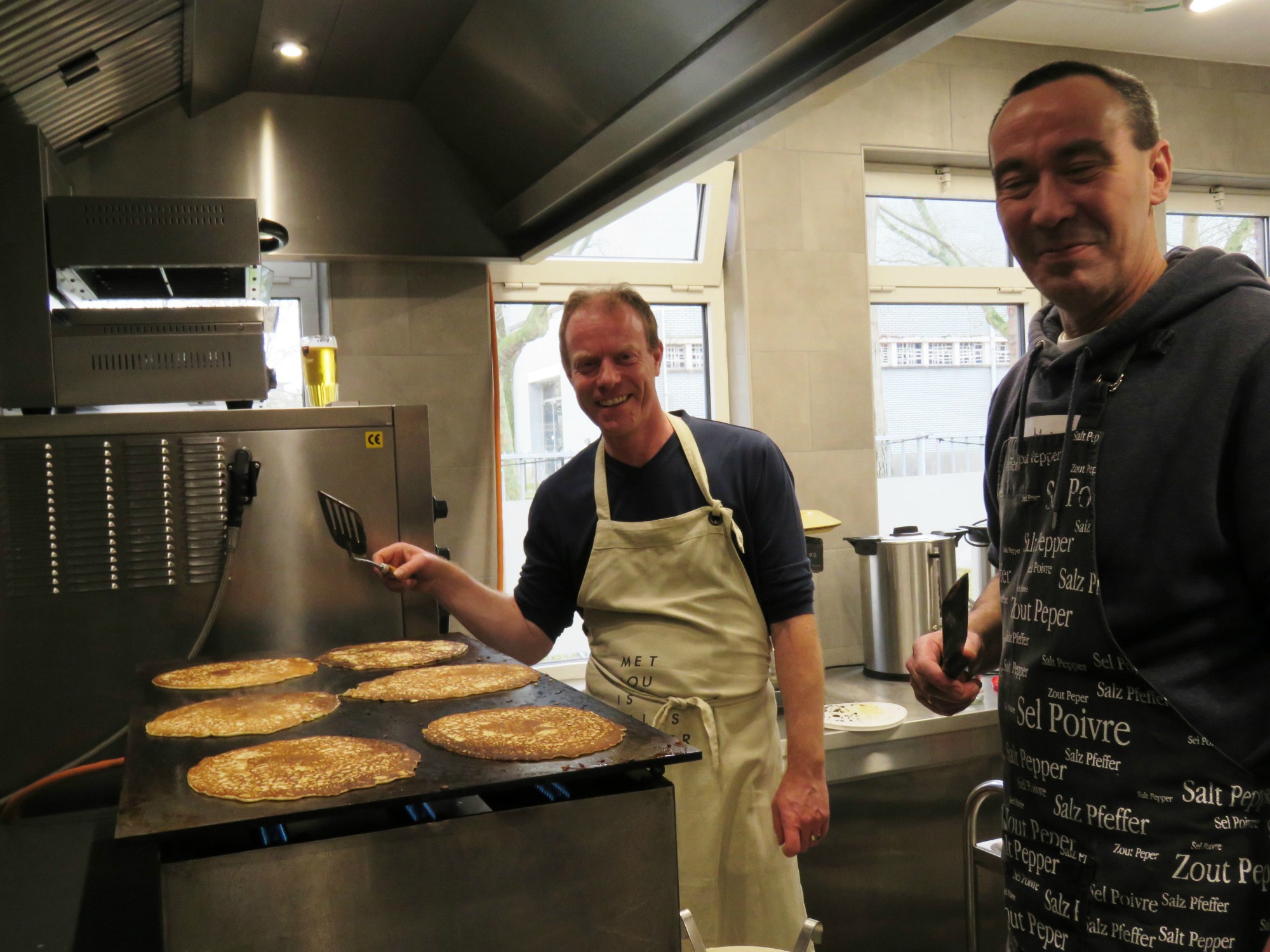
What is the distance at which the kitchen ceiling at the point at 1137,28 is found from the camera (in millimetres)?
3199

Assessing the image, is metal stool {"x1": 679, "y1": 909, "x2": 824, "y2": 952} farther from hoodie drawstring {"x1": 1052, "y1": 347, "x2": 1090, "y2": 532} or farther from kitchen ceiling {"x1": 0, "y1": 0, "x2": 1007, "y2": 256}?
kitchen ceiling {"x1": 0, "y1": 0, "x2": 1007, "y2": 256}

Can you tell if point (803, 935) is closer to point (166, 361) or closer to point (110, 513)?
point (110, 513)

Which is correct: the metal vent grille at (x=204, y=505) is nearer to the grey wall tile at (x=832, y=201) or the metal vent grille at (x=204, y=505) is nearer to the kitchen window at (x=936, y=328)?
the grey wall tile at (x=832, y=201)

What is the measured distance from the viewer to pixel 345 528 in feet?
6.47

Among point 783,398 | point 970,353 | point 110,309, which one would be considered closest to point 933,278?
point 970,353

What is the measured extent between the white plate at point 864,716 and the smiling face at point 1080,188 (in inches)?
67.7

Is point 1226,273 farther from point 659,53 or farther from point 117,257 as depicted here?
point 117,257

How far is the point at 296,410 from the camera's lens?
1977 millimetres

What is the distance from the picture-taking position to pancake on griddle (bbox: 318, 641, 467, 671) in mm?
1550

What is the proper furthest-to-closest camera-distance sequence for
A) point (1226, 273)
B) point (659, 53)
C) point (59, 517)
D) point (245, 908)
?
point (59, 517) → point (659, 53) → point (1226, 273) → point (245, 908)

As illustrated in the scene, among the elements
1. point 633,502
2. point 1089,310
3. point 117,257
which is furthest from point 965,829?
point 117,257

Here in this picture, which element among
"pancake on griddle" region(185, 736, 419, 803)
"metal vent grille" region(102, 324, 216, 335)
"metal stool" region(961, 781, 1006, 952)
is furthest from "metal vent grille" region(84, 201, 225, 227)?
"metal stool" region(961, 781, 1006, 952)

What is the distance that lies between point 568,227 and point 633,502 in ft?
3.02

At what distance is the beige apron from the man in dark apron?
672 mm
